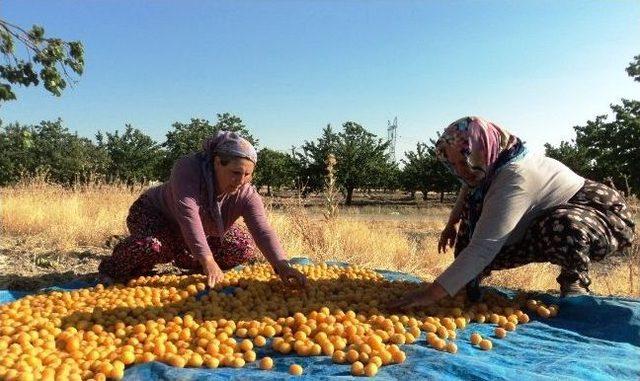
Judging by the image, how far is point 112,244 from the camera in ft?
18.0

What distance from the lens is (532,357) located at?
6.84 feet

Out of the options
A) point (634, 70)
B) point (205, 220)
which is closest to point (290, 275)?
point (205, 220)

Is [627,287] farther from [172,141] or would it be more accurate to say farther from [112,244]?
[172,141]

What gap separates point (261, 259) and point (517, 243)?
8.94 feet

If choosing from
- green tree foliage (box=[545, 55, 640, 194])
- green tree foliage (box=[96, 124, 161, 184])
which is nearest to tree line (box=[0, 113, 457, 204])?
green tree foliage (box=[96, 124, 161, 184])

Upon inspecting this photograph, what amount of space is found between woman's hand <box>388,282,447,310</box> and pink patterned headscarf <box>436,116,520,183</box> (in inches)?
27.0

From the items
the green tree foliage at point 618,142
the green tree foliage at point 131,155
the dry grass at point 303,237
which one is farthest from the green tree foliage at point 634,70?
the green tree foliage at point 131,155

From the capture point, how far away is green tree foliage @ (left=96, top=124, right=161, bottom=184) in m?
30.5

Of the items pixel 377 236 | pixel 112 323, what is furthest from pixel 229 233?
pixel 377 236

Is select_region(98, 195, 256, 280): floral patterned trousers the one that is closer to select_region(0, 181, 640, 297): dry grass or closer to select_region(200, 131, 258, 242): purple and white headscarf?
select_region(200, 131, 258, 242): purple and white headscarf

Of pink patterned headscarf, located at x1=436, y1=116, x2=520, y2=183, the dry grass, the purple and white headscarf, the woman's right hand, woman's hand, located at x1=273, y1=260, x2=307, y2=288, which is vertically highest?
pink patterned headscarf, located at x1=436, y1=116, x2=520, y2=183

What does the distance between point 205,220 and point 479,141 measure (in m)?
1.76

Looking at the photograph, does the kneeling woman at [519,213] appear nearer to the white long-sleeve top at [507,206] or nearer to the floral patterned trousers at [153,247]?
the white long-sleeve top at [507,206]

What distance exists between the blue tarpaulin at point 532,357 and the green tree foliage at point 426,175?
88.9 ft
